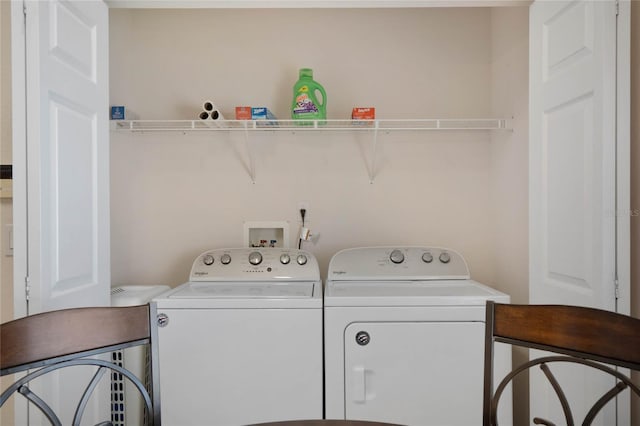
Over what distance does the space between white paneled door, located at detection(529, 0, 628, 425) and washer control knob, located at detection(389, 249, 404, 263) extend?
66cm

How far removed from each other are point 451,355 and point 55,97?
1725mm

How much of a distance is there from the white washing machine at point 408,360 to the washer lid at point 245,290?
0.21m

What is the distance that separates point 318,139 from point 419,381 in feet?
4.68

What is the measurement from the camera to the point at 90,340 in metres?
0.99

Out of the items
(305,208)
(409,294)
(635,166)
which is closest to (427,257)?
(409,294)

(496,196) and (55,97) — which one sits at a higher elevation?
(55,97)

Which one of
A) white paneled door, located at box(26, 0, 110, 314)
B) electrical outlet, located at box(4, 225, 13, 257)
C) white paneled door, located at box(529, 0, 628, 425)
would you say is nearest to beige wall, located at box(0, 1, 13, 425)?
electrical outlet, located at box(4, 225, 13, 257)

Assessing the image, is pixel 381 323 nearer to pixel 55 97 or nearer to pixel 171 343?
pixel 171 343

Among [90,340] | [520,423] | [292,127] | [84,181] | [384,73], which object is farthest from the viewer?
[384,73]

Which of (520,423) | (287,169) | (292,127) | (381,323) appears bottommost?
(520,423)

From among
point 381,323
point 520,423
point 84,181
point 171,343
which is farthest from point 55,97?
point 520,423

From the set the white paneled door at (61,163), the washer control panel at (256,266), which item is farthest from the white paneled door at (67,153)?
the washer control panel at (256,266)

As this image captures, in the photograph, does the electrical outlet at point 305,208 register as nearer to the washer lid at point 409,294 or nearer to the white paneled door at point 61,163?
the washer lid at point 409,294

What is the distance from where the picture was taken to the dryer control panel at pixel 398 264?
2.08 metres
